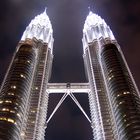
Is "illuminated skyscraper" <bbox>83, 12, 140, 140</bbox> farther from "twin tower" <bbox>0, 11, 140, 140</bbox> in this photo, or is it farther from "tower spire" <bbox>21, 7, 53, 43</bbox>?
"tower spire" <bbox>21, 7, 53, 43</bbox>

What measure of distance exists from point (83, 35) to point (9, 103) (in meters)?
92.4

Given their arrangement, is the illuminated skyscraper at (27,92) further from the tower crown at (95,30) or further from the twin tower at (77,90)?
the tower crown at (95,30)

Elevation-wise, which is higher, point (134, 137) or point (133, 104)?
point (133, 104)

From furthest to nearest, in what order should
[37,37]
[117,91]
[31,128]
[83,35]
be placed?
[83,35] → [37,37] → [31,128] → [117,91]

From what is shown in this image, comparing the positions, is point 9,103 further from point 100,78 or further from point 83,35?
point 83,35

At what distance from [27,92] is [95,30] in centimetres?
7529

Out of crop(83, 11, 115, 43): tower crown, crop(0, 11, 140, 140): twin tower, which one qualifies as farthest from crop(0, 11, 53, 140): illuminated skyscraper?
crop(83, 11, 115, 43): tower crown

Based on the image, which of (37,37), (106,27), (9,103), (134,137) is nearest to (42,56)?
(37,37)

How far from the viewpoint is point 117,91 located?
119 metres

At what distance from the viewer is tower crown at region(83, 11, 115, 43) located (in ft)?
581

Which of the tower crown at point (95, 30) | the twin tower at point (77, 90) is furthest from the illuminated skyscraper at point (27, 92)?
the tower crown at point (95, 30)

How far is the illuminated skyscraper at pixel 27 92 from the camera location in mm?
107375

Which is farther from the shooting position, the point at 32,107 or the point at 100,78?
the point at 100,78

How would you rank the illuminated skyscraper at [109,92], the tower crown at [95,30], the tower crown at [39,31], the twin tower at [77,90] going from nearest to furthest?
the illuminated skyscraper at [109,92]
the twin tower at [77,90]
the tower crown at [95,30]
the tower crown at [39,31]
